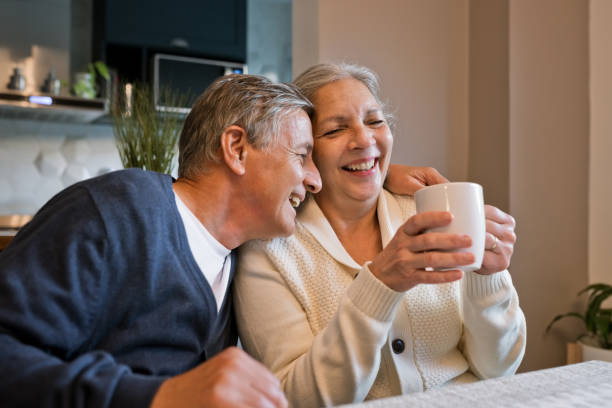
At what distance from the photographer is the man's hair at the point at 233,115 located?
1.08 meters

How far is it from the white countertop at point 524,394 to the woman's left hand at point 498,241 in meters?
0.22

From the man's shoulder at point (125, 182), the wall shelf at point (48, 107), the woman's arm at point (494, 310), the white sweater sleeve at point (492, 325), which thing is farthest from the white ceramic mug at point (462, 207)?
the wall shelf at point (48, 107)

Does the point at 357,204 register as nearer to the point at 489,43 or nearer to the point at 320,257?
the point at 320,257

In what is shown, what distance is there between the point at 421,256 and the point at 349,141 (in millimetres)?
472

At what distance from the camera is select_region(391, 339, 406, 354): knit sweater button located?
1104mm

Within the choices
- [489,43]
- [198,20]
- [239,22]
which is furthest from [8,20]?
[489,43]

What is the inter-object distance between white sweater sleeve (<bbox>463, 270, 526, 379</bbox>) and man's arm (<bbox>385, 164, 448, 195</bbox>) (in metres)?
0.29

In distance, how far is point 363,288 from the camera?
925 mm

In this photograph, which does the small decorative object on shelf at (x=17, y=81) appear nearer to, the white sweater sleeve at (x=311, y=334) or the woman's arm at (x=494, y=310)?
the white sweater sleeve at (x=311, y=334)

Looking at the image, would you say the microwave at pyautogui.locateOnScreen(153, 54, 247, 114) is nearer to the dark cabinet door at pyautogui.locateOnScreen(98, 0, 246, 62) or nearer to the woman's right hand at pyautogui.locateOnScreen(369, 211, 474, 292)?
the dark cabinet door at pyautogui.locateOnScreen(98, 0, 246, 62)

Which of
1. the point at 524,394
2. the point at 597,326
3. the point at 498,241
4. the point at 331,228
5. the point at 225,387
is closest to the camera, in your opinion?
the point at 225,387

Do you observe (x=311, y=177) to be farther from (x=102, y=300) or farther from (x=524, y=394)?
(x=524, y=394)

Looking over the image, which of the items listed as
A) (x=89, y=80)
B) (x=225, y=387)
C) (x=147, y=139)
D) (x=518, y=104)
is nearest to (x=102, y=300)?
(x=225, y=387)

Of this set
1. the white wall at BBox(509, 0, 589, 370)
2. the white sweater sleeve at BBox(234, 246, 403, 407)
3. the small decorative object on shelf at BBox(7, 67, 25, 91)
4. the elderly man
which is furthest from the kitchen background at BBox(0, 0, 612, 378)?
the small decorative object on shelf at BBox(7, 67, 25, 91)
